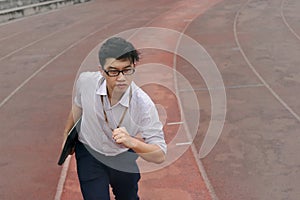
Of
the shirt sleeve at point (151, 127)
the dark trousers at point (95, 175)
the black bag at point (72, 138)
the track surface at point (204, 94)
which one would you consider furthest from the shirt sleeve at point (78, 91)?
the track surface at point (204, 94)

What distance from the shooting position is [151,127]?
2.49 metres

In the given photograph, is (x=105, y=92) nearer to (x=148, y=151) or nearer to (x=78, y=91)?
(x=78, y=91)

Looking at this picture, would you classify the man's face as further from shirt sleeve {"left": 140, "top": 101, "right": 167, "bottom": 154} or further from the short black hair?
shirt sleeve {"left": 140, "top": 101, "right": 167, "bottom": 154}

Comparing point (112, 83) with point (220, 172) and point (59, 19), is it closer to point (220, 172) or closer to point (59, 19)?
point (220, 172)

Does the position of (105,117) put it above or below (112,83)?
below

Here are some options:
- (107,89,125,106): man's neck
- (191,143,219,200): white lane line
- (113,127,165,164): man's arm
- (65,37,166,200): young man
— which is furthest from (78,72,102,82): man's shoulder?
(191,143,219,200): white lane line

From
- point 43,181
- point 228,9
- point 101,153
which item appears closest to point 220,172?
point 43,181

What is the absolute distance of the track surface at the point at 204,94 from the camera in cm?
483

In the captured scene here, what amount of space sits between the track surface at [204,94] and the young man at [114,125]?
182cm

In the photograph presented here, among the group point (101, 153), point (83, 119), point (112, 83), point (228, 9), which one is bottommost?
point (228, 9)

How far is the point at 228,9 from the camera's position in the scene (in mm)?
16484

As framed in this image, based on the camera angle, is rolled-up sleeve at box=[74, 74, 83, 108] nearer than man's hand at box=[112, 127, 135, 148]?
No

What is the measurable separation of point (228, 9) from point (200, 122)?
10942 millimetres

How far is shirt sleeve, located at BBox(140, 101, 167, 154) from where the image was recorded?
2.46 m
